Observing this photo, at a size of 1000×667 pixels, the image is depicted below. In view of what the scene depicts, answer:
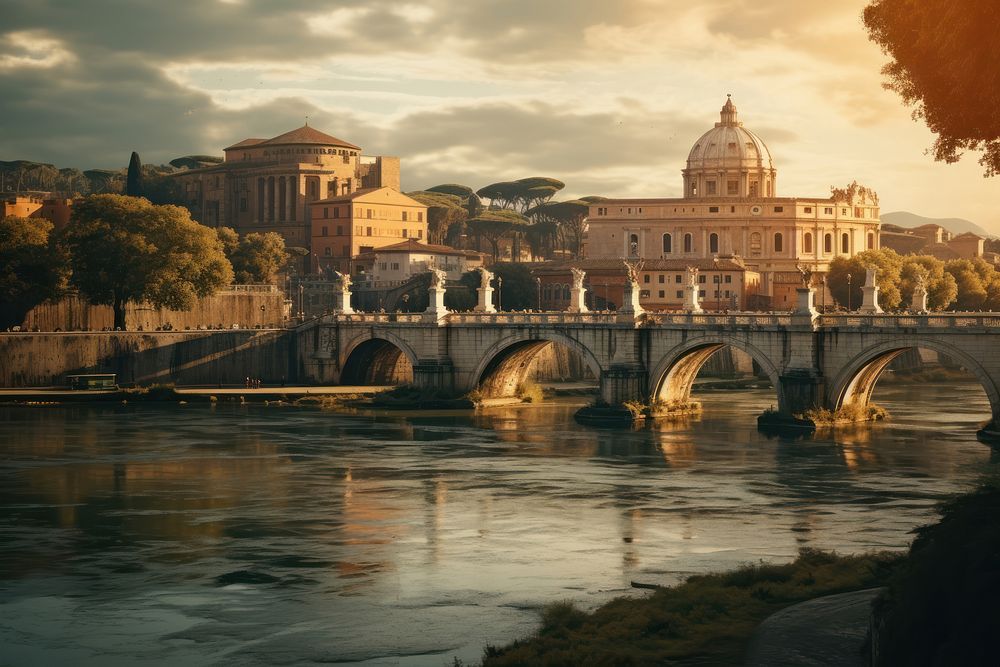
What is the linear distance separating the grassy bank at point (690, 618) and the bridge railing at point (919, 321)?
2514 centimetres

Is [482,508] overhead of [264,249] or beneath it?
beneath

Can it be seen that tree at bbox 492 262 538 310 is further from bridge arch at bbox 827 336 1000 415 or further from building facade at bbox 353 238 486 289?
bridge arch at bbox 827 336 1000 415

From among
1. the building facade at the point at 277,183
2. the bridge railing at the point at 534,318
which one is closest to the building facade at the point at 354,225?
the building facade at the point at 277,183

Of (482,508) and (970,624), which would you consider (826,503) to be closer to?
(482,508)

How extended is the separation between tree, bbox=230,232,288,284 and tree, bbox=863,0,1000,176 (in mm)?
81732

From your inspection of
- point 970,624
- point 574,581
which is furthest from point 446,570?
point 970,624

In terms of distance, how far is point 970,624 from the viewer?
65.1 ft

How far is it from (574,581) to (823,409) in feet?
92.6

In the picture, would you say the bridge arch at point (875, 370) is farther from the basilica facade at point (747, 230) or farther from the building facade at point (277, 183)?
the building facade at point (277, 183)

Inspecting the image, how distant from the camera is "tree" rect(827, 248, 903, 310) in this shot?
105 m

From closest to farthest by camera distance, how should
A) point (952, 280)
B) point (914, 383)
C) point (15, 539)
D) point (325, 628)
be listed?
point (325, 628)
point (15, 539)
point (914, 383)
point (952, 280)

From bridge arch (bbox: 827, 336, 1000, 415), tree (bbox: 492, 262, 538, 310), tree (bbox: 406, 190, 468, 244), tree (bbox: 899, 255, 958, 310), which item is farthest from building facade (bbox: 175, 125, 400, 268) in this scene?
bridge arch (bbox: 827, 336, 1000, 415)

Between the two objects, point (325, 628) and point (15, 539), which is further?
point (15, 539)

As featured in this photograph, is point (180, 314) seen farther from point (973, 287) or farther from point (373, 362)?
point (973, 287)
